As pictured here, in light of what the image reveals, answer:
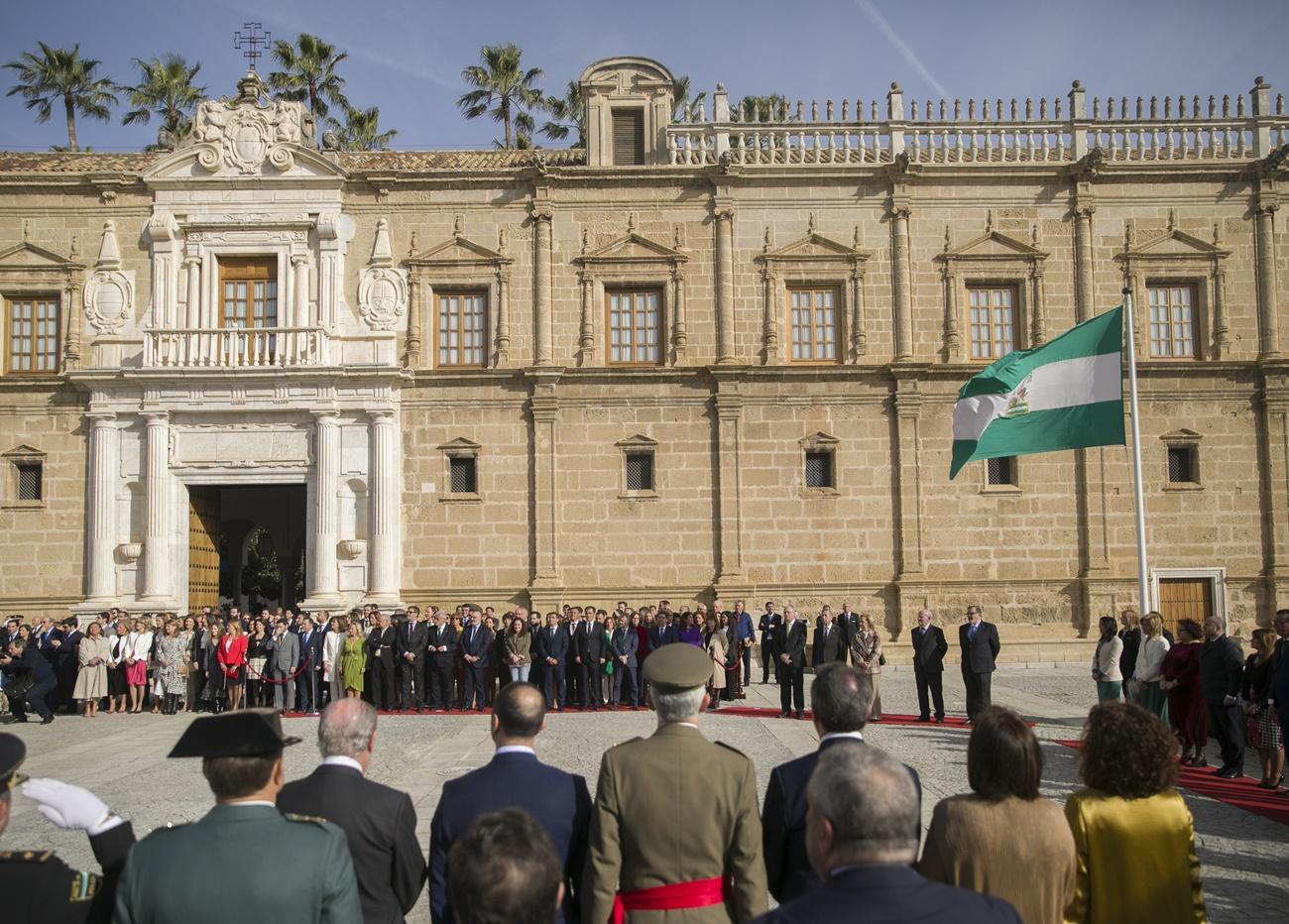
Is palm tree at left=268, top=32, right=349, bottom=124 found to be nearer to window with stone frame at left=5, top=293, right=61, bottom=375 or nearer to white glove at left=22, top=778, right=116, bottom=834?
window with stone frame at left=5, top=293, right=61, bottom=375

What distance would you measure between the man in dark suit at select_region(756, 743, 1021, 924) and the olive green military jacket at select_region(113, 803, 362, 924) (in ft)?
4.77

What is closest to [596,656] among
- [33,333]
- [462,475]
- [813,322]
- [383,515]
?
[383,515]

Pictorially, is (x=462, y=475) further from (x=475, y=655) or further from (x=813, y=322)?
(x=813, y=322)

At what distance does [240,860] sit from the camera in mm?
3273

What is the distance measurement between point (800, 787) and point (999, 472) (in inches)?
837

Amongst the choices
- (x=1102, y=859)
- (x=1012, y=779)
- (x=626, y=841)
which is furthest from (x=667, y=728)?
(x=1102, y=859)

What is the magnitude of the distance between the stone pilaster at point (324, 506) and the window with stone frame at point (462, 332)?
3156 mm

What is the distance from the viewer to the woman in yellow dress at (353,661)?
695 inches

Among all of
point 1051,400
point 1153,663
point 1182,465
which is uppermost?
point 1051,400

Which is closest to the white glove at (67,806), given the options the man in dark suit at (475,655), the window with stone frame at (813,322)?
the man in dark suit at (475,655)

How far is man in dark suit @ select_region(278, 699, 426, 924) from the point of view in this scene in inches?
163

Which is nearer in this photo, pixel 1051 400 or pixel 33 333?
pixel 1051 400

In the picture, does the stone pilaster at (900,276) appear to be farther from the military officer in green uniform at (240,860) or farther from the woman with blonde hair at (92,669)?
the military officer in green uniform at (240,860)

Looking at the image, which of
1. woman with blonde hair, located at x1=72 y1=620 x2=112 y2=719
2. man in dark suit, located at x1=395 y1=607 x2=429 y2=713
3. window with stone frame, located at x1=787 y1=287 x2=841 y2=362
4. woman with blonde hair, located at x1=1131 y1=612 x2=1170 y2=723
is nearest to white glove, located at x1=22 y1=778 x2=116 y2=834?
woman with blonde hair, located at x1=1131 y1=612 x2=1170 y2=723
